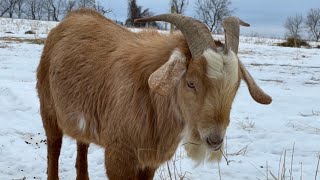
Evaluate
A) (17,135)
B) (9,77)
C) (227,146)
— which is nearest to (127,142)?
(227,146)

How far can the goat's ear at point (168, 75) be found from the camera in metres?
2.70

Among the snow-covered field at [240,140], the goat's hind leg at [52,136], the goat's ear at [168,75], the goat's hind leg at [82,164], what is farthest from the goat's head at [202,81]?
the goat's hind leg at [52,136]

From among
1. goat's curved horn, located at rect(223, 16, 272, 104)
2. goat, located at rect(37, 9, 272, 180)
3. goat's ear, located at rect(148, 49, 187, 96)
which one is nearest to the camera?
goat's ear, located at rect(148, 49, 187, 96)

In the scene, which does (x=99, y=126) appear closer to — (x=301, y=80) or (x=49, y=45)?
(x=49, y=45)

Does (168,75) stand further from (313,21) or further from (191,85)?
(313,21)

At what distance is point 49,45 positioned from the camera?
4.63m

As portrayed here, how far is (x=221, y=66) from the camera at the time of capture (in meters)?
2.82

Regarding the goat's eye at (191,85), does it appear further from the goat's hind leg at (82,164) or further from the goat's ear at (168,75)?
the goat's hind leg at (82,164)

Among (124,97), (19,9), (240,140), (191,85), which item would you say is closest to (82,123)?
(124,97)

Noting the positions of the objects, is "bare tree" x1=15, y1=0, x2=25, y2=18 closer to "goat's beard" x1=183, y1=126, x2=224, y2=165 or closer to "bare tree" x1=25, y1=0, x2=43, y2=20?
"bare tree" x1=25, y1=0, x2=43, y2=20

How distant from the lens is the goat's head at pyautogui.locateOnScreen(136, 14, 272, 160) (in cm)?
275

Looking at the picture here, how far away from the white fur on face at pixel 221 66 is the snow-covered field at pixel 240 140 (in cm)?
105

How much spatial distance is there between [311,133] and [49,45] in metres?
3.60

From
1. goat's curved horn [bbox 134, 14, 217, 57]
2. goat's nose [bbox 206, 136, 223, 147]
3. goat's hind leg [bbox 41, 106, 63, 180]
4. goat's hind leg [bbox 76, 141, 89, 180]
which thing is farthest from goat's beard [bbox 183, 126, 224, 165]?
goat's hind leg [bbox 41, 106, 63, 180]
